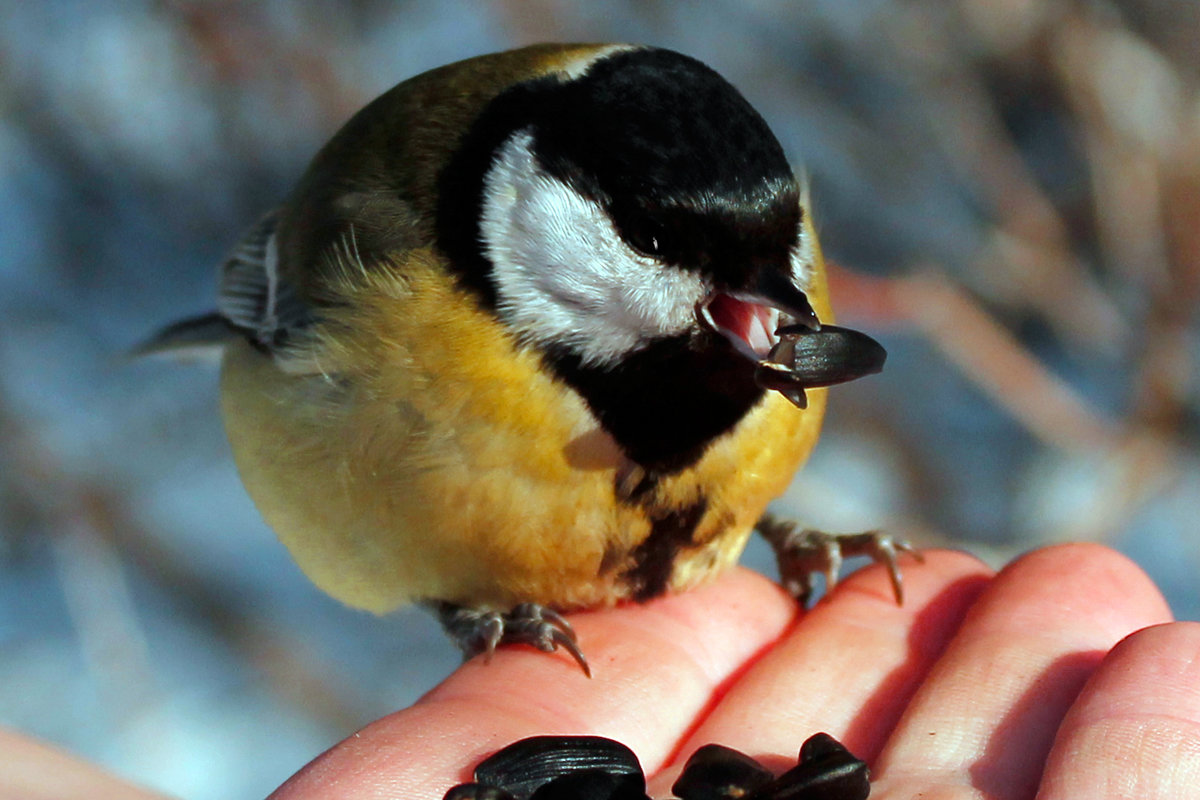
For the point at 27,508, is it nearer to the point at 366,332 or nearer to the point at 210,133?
the point at 210,133

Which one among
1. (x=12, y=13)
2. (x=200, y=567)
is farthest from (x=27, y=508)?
(x=12, y=13)

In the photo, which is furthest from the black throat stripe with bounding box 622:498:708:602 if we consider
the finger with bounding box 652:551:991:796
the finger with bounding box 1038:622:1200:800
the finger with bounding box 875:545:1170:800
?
the finger with bounding box 1038:622:1200:800

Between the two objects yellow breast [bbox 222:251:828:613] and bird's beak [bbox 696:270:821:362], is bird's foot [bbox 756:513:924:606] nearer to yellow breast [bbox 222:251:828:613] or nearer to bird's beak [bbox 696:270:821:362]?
yellow breast [bbox 222:251:828:613]

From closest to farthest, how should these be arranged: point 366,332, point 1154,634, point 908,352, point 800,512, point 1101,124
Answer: point 1154,634
point 366,332
point 800,512
point 1101,124
point 908,352

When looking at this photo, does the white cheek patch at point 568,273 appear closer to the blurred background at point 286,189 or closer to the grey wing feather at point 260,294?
the grey wing feather at point 260,294

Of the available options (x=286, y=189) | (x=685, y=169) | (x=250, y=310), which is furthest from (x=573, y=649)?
(x=286, y=189)

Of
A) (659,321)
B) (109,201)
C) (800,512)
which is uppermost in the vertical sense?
(659,321)

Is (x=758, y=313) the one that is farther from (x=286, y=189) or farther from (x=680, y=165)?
(x=286, y=189)
